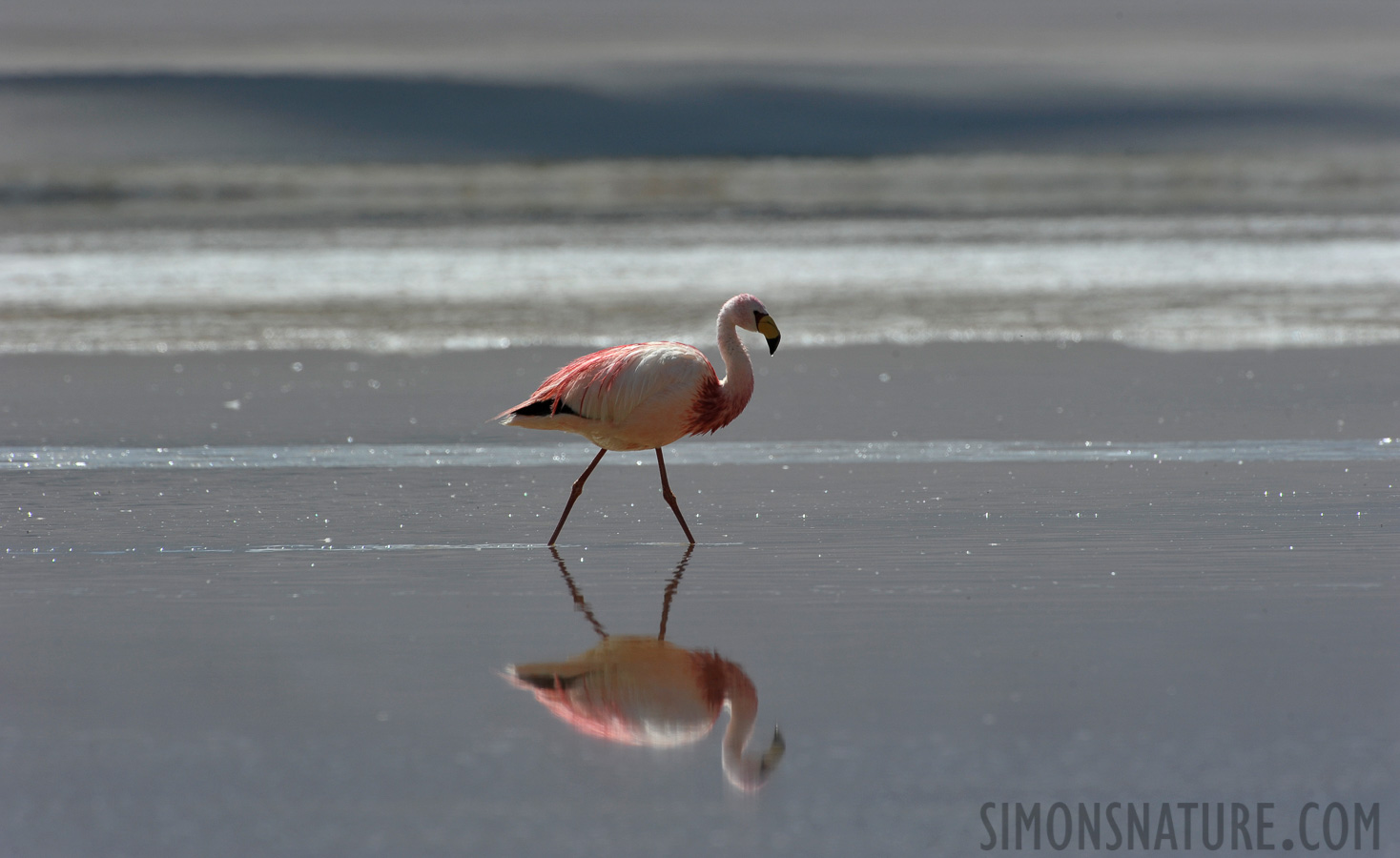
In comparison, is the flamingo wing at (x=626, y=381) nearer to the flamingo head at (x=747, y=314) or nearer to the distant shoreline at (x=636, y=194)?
the flamingo head at (x=747, y=314)

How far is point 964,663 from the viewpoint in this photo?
15.1ft

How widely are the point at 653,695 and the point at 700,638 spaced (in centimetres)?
58

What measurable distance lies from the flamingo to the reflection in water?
185 centimetres

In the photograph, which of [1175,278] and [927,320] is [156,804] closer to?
[927,320]

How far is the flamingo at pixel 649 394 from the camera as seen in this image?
6.74 m

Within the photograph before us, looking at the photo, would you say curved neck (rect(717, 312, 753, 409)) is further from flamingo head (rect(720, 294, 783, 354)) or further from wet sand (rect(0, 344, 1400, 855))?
wet sand (rect(0, 344, 1400, 855))

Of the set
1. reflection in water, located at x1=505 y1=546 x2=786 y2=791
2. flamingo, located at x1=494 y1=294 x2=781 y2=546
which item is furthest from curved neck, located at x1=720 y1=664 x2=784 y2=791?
flamingo, located at x1=494 y1=294 x2=781 y2=546

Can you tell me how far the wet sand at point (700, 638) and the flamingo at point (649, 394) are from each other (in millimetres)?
439

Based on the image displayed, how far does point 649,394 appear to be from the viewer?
6738 millimetres

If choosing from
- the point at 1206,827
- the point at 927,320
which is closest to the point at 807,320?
the point at 927,320

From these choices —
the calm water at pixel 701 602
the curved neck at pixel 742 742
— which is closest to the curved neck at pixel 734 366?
the calm water at pixel 701 602

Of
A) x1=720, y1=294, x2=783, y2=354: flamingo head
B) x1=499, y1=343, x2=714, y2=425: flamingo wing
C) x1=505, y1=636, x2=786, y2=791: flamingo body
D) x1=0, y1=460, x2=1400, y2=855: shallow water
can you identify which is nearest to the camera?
x1=0, y1=460, x2=1400, y2=855: shallow water

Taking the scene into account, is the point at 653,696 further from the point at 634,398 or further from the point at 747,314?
the point at 747,314

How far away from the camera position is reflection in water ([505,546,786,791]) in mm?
3990
